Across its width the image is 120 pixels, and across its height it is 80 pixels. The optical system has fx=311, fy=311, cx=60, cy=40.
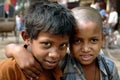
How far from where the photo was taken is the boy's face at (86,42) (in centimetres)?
187

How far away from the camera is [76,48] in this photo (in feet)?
6.21

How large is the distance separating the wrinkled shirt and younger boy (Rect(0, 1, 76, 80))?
0.50ft

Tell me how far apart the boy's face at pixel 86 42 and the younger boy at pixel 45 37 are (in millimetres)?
90

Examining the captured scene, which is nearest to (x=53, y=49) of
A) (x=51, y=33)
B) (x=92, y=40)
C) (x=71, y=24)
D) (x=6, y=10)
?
(x=51, y=33)

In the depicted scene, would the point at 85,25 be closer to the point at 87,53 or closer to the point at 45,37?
the point at 87,53

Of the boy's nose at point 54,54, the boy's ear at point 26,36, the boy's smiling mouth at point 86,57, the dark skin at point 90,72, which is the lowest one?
the dark skin at point 90,72

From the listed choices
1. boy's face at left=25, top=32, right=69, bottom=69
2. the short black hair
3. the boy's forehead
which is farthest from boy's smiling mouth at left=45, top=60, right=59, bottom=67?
the boy's forehead

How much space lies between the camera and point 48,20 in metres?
1.72

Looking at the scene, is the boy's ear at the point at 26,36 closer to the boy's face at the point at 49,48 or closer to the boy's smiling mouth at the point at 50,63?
the boy's face at the point at 49,48

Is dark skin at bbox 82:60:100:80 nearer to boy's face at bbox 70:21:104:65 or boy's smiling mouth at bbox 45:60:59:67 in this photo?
boy's face at bbox 70:21:104:65

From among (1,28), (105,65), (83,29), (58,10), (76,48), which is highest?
(58,10)

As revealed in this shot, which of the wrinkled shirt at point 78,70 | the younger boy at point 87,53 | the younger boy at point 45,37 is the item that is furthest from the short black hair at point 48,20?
the wrinkled shirt at point 78,70

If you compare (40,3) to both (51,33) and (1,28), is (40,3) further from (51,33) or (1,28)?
(1,28)

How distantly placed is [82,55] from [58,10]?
33 centimetres
